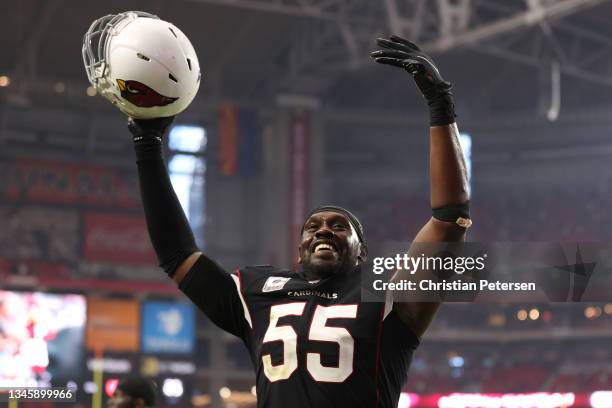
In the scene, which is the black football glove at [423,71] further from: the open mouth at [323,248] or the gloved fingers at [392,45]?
the open mouth at [323,248]

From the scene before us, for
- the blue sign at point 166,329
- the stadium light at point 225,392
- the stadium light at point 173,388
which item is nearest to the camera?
the blue sign at point 166,329

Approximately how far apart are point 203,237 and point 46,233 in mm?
4828

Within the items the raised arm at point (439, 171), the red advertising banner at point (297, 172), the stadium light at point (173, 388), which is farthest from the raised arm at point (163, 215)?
the stadium light at point (173, 388)

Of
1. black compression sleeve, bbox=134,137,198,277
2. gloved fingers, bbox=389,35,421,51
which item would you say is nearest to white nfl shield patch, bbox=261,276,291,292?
black compression sleeve, bbox=134,137,198,277

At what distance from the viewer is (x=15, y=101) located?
24.1 m

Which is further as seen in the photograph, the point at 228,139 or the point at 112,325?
the point at 228,139

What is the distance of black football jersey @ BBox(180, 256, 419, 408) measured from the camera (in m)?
2.77

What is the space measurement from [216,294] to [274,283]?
0.19 metres

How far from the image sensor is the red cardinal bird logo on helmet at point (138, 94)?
3056 mm

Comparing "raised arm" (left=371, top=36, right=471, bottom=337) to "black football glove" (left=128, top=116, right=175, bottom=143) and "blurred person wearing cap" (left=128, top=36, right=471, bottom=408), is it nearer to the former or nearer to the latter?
"blurred person wearing cap" (left=128, top=36, right=471, bottom=408)

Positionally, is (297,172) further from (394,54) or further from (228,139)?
(394,54)

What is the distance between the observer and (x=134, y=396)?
15.6ft

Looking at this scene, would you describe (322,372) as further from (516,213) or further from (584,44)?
(516,213)

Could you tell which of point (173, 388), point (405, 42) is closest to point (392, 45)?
point (405, 42)
